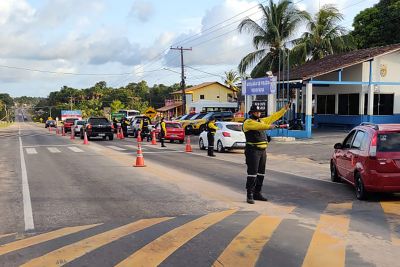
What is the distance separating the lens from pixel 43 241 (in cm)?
634

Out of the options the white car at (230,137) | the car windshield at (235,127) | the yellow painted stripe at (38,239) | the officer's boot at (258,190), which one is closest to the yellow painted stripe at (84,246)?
the yellow painted stripe at (38,239)

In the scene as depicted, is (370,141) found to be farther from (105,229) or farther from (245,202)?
(105,229)

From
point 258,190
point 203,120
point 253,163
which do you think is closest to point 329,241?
point 253,163

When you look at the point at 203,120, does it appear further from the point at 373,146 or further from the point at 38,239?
the point at 38,239

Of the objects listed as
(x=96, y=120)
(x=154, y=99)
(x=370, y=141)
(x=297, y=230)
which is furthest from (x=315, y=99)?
(x=154, y=99)

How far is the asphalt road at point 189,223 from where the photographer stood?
5.52 m

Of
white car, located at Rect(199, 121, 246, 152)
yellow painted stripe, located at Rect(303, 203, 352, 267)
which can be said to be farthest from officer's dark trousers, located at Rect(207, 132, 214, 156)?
yellow painted stripe, located at Rect(303, 203, 352, 267)

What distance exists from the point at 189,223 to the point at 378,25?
39353 millimetres

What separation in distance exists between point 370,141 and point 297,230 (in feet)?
10.8

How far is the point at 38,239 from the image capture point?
648 cm

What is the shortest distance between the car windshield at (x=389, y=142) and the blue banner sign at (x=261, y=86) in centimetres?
1891

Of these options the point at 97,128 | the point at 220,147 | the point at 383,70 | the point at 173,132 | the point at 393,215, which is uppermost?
the point at 383,70

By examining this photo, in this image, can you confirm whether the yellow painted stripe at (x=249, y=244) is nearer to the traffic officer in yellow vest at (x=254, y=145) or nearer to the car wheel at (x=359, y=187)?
the traffic officer in yellow vest at (x=254, y=145)

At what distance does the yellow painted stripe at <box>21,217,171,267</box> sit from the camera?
5402 mm
